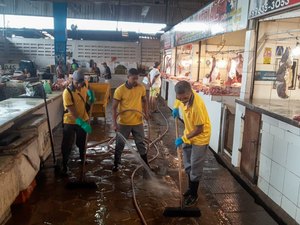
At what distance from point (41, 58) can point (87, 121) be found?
16011 millimetres

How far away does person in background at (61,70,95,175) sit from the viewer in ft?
16.0

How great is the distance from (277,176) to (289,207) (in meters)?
0.45

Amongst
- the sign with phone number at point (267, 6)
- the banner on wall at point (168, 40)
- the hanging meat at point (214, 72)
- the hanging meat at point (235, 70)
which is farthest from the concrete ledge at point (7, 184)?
the banner on wall at point (168, 40)

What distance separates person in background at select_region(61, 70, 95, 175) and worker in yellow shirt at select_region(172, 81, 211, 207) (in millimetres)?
1718

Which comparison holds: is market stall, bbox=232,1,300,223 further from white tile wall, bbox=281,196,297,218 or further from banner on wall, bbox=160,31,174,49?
banner on wall, bbox=160,31,174,49

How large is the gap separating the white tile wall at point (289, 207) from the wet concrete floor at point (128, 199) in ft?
0.86

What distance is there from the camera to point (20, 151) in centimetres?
402

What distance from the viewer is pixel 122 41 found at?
20.1 meters

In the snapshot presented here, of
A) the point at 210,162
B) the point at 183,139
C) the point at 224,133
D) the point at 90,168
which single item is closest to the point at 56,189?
the point at 90,168

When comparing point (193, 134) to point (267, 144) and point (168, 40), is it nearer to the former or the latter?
point (267, 144)

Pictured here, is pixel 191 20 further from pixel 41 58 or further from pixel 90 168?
pixel 41 58

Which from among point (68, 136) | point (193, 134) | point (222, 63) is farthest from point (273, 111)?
point (222, 63)

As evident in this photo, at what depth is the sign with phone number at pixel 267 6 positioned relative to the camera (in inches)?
150

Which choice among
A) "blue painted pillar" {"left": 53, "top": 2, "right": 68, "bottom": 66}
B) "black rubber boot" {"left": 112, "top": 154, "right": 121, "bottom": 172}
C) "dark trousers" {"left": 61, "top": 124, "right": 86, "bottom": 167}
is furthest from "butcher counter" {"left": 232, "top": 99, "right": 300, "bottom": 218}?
"blue painted pillar" {"left": 53, "top": 2, "right": 68, "bottom": 66}
